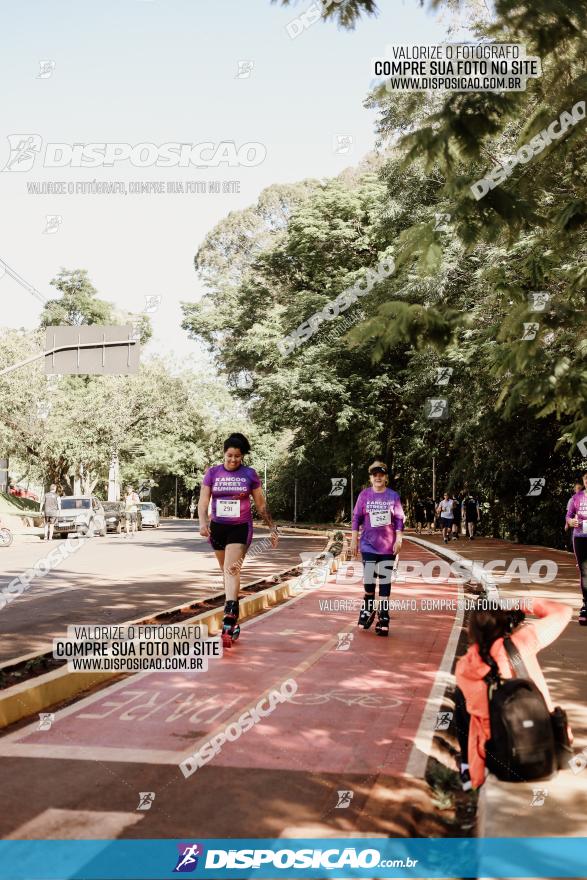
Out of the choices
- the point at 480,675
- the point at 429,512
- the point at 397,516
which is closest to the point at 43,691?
the point at 480,675

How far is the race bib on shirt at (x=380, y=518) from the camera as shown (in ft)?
31.3

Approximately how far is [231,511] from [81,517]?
81.0 ft

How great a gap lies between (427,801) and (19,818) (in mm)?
1954

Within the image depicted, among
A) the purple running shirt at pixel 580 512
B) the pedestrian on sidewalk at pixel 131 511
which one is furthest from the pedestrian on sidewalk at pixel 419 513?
the purple running shirt at pixel 580 512

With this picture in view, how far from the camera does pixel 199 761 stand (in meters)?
4.89

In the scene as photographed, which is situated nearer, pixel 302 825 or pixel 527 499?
pixel 302 825

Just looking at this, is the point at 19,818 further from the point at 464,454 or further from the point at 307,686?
the point at 464,454

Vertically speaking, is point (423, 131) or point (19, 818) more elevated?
point (423, 131)

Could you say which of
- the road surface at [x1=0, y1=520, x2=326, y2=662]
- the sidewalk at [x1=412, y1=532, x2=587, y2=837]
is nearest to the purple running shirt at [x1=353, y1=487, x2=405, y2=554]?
the sidewalk at [x1=412, y1=532, x2=587, y2=837]

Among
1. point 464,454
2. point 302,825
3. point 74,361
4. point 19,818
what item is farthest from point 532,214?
point 464,454

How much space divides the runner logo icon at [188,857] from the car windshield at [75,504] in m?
29.9

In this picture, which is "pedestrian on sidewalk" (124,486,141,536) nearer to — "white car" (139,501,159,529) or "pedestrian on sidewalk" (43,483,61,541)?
"pedestrian on sidewalk" (43,483,61,541)

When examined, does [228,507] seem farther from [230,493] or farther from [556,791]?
[556,791]

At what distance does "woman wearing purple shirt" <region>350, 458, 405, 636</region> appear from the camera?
9.55m
